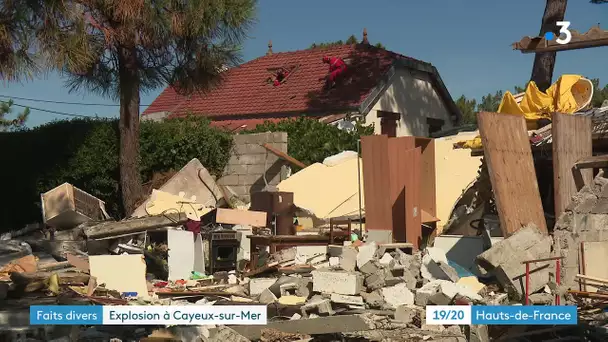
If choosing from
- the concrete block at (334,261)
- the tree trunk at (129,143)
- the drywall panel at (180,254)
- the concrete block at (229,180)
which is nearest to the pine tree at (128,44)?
the tree trunk at (129,143)

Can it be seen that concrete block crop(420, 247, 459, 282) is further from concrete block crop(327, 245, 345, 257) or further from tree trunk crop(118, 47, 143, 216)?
tree trunk crop(118, 47, 143, 216)

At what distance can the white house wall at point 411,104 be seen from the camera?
21.2 meters

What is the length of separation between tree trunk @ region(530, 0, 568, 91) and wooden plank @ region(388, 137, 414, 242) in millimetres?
6094

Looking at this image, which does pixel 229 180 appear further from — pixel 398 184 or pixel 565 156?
pixel 565 156

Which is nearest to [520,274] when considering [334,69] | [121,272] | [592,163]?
[592,163]

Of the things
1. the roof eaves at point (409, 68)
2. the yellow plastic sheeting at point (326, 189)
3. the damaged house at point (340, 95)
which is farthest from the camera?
the damaged house at point (340, 95)

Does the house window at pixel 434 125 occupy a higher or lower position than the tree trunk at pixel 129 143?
higher

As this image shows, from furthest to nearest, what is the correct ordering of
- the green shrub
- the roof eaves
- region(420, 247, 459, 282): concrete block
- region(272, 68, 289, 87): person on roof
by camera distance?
region(272, 68, 289, 87): person on roof → the roof eaves → the green shrub → region(420, 247, 459, 282): concrete block

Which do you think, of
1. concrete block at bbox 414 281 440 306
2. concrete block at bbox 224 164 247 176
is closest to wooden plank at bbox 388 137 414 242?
concrete block at bbox 414 281 440 306

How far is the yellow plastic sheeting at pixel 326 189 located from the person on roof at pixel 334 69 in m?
6.46

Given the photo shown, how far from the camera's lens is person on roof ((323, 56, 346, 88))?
21.4 metres

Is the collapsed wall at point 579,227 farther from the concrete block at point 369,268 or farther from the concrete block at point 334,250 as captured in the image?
the concrete block at point 334,250

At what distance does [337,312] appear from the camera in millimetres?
8289

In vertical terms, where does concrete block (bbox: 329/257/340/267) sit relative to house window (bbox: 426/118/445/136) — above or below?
below
